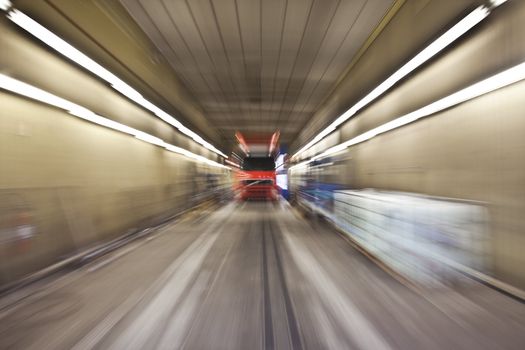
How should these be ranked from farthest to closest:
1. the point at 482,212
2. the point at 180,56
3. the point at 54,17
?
1. the point at 180,56
2. the point at 54,17
3. the point at 482,212

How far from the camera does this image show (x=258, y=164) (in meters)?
17.2

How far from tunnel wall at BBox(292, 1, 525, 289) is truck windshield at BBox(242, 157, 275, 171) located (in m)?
12.0

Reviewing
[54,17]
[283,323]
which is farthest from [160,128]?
[283,323]

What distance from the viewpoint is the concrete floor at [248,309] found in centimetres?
229

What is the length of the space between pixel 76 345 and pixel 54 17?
12.2ft

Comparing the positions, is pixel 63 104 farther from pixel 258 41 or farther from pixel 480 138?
pixel 480 138

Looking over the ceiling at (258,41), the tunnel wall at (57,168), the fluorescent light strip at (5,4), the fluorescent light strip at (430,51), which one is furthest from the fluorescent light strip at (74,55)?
the fluorescent light strip at (430,51)

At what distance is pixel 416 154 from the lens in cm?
484

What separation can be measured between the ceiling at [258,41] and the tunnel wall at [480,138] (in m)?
1.74

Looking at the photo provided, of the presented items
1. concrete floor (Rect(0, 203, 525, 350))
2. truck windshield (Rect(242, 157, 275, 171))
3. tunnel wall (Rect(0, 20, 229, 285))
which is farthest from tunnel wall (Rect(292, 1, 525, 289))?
truck windshield (Rect(242, 157, 275, 171))

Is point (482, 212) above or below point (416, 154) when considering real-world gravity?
below

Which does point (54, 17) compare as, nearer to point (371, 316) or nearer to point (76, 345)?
point (76, 345)

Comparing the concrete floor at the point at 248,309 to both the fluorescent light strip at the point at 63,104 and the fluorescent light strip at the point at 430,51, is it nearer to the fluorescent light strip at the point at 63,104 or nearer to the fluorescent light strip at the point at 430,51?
the fluorescent light strip at the point at 63,104

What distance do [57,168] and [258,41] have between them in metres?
4.37
